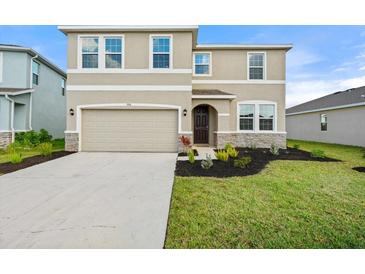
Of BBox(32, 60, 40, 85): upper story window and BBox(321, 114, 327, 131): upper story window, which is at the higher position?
BBox(32, 60, 40, 85): upper story window

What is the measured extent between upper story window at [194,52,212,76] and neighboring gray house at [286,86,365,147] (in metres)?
10.3

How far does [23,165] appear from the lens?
7.57 meters

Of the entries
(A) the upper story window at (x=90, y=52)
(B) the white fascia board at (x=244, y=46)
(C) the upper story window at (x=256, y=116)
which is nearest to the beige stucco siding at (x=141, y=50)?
(A) the upper story window at (x=90, y=52)

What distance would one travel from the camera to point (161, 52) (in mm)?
10672

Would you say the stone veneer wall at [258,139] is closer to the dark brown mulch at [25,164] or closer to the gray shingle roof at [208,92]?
the gray shingle roof at [208,92]

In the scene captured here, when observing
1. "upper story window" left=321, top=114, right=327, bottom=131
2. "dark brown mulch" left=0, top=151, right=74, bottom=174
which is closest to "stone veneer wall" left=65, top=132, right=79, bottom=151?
"dark brown mulch" left=0, top=151, right=74, bottom=174

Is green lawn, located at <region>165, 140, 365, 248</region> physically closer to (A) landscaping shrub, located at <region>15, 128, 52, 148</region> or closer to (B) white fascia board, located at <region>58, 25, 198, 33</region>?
(B) white fascia board, located at <region>58, 25, 198, 33</region>

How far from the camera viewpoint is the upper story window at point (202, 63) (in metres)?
13.2

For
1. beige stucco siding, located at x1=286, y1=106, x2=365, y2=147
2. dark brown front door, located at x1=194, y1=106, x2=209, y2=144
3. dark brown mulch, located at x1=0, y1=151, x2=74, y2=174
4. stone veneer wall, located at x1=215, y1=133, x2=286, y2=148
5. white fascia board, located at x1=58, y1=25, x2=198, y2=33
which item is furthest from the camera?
beige stucco siding, located at x1=286, y1=106, x2=365, y2=147

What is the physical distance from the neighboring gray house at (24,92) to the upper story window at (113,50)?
6.62 m

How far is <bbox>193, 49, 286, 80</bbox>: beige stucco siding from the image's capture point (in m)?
12.8

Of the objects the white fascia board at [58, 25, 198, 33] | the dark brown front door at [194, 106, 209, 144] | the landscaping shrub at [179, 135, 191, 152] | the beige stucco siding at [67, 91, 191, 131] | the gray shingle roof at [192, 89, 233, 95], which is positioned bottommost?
the landscaping shrub at [179, 135, 191, 152]

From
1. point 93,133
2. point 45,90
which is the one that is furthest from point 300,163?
point 45,90
